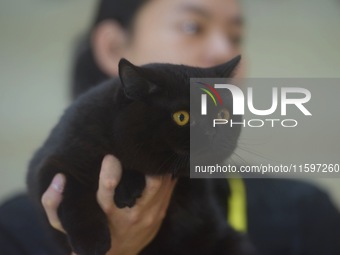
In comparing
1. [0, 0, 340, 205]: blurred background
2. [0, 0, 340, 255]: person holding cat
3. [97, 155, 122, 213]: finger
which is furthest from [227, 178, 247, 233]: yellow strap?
[97, 155, 122, 213]: finger

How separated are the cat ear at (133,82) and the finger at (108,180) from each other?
3.0 inches

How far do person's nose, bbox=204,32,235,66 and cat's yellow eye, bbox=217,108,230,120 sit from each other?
20 centimetres

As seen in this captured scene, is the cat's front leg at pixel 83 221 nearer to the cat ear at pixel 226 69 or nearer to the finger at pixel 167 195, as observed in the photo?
the finger at pixel 167 195

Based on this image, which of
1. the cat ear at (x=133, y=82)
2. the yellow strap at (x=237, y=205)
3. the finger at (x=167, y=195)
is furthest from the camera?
the yellow strap at (x=237, y=205)

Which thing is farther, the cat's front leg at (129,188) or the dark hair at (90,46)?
the dark hair at (90,46)

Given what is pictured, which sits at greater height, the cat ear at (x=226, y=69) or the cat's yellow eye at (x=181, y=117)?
the cat ear at (x=226, y=69)

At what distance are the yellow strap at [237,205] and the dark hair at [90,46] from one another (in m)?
0.27

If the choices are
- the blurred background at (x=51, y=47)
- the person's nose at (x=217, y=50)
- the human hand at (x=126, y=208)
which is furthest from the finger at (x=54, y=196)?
the person's nose at (x=217, y=50)

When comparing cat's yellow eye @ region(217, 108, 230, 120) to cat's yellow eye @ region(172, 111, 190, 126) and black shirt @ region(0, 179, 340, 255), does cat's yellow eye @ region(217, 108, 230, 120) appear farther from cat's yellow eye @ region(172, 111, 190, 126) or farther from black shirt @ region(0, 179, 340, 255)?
black shirt @ region(0, 179, 340, 255)

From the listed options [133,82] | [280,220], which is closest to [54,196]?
[133,82]

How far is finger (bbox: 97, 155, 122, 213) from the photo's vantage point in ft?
1.67

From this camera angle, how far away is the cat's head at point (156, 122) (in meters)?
0.51

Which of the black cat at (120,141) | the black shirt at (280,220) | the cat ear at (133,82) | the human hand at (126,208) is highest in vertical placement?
the cat ear at (133,82)

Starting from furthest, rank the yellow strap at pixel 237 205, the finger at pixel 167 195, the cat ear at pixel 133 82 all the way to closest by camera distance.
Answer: the yellow strap at pixel 237 205 → the finger at pixel 167 195 → the cat ear at pixel 133 82
